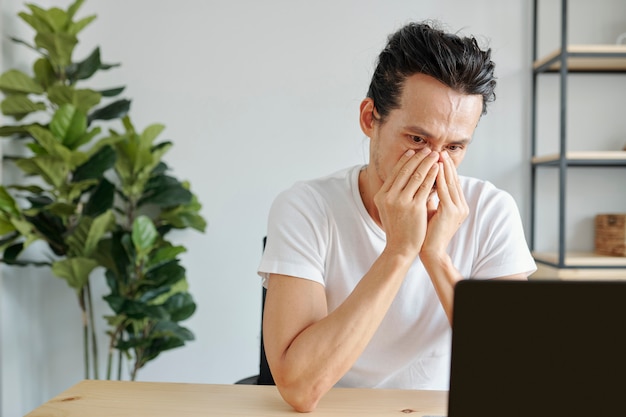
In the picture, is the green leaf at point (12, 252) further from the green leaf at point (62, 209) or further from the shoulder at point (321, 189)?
the shoulder at point (321, 189)

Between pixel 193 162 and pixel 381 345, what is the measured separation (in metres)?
1.69

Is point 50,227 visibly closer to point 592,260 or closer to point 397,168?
point 397,168

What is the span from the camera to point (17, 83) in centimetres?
250

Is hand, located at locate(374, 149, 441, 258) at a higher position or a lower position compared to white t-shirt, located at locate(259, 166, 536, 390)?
higher

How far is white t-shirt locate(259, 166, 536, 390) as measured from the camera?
146cm

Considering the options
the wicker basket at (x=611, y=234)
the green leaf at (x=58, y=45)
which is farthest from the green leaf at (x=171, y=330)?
the wicker basket at (x=611, y=234)

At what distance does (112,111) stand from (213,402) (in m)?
1.76

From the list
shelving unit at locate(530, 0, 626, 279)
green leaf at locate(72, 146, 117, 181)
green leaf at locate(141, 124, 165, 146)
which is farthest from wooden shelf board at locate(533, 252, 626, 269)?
green leaf at locate(72, 146, 117, 181)

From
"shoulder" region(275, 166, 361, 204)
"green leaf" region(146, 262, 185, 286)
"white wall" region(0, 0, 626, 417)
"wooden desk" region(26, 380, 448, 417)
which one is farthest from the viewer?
"white wall" region(0, 0, 626, 417)

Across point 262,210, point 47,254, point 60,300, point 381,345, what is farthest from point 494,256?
point 60,300

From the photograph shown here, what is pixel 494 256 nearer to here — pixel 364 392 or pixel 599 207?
pixel 364 392

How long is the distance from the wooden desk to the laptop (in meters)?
0.50

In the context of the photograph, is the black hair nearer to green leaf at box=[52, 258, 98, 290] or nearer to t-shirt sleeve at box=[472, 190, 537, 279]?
t-shirt sleeve at box=[472, 190, 537, 279]

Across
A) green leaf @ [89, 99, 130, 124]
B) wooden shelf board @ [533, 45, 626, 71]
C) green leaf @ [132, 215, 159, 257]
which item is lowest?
green leaf @ [132, 215, 159, 257]
